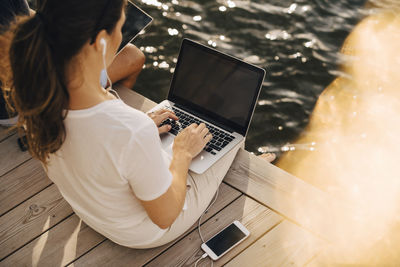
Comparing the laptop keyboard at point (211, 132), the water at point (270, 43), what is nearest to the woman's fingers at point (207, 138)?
the laptop keyboard at point (211, 132)

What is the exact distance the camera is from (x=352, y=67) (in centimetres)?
444

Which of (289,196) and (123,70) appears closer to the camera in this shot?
(289,196)

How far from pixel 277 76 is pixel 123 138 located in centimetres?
335

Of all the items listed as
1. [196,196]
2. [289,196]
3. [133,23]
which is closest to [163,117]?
[196,196]

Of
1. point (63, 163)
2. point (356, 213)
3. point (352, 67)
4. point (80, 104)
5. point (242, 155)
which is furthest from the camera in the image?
point (352, 67)

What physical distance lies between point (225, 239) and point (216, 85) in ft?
3.33

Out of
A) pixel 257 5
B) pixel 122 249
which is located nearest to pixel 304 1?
pixel 257 5

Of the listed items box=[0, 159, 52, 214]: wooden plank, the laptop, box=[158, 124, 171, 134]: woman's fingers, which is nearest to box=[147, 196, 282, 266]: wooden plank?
the laptop

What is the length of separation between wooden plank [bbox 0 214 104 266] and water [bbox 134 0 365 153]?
6.92 feet

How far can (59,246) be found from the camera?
2252 millimetres

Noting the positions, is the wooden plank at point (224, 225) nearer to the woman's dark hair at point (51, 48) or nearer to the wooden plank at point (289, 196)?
the wooden plank at point (289, 196)

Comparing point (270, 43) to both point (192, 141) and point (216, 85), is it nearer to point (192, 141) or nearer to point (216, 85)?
point (216, 85)

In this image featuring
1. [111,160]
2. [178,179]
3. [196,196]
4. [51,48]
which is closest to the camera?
[51,48]

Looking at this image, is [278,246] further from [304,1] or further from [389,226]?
[304,1]
